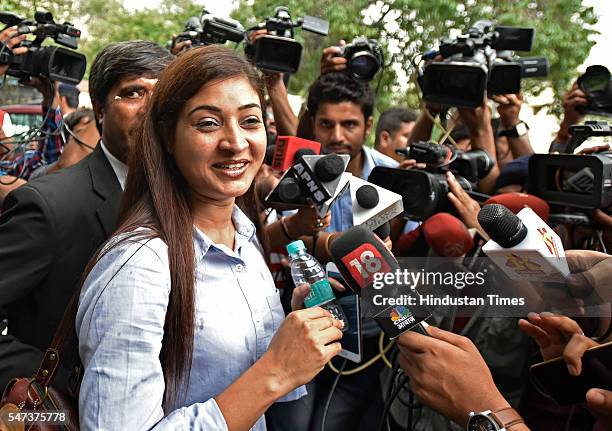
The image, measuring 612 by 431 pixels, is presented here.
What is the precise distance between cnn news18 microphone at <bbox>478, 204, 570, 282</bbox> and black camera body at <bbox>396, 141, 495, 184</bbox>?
2.93 feet

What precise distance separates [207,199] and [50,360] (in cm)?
46

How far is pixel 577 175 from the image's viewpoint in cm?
184

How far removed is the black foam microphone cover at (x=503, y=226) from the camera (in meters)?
1.31

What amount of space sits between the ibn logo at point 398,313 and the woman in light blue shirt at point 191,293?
116 millimetres

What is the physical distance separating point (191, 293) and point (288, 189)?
0.62 m

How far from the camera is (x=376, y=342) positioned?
223cm

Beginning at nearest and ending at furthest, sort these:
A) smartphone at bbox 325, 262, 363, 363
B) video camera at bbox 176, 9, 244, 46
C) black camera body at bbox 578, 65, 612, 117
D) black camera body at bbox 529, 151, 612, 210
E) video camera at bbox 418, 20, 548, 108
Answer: smartphone at bbox 325, 262, 363, 363, black camera body at bbox 529, 151, 612, 210, black camera body at bbox 578, 65, 612, 117, video camera at bbox 418, 20, 548, 108, video camera at bbox 176, 9, 244, 46

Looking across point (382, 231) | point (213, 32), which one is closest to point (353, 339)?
point (382, 231)

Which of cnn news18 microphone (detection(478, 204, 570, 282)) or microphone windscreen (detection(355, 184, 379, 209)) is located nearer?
cnn news18 microphone (detection(478, 204, 570, 282))

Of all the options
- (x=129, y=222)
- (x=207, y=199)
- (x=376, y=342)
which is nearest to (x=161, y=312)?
(x=129, y=222)

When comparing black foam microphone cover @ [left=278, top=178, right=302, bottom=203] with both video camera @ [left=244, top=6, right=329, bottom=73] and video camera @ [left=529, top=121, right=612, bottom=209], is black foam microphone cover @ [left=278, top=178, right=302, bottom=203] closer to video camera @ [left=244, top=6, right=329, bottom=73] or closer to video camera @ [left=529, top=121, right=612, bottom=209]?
video camera @ [left=529, top=121, right=612, bottom=209]

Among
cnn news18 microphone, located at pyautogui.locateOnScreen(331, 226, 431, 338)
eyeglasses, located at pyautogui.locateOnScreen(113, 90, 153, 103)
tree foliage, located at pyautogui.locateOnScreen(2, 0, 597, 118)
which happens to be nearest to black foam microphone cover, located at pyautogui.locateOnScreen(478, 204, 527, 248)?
cnn news18 microphone, located at pyautogui.locateOnScreen(331, 226, 431, 338)

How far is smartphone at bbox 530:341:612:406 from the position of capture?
129cm

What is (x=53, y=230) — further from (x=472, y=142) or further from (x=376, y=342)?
(x=472, y=142)
